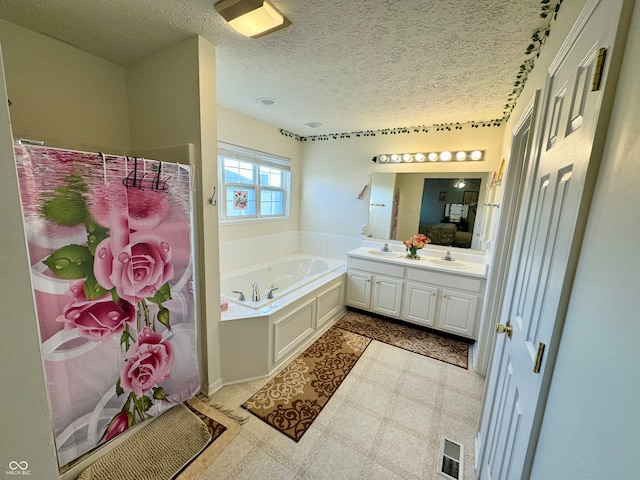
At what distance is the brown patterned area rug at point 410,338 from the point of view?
249cm

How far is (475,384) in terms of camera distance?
2.10 metres

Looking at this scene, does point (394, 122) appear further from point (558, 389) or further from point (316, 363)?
point (558, 389)

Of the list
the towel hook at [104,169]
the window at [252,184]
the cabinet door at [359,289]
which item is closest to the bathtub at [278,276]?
the cabinet door at [359,289]

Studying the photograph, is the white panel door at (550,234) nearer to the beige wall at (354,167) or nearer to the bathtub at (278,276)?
the bathtub at (278,276)

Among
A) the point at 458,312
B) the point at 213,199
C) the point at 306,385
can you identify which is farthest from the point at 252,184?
the point at 458,312

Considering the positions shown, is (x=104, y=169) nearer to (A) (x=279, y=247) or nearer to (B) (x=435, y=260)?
(A) (x=279, y=247)

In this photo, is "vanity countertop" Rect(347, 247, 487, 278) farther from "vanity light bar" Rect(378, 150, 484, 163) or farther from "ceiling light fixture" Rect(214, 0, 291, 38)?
"ceiling light fixture" Rect(214, 0, 291, 38)

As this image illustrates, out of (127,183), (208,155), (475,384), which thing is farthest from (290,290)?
(475,384)

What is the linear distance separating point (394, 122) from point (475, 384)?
275cm

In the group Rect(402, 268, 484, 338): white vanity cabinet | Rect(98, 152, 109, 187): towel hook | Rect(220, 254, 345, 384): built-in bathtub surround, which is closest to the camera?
Rect(98, 152, 109, 187): towel hook

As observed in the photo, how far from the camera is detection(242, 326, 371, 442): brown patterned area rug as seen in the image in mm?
1714

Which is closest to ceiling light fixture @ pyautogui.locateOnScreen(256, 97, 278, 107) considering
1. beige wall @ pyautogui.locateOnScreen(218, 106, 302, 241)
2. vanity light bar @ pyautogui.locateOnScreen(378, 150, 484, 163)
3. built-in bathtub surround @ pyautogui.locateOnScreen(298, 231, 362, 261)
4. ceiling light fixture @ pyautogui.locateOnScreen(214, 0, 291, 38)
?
beige wall @ pyautogui.locateOnScreen(218, 106, 302, 241)

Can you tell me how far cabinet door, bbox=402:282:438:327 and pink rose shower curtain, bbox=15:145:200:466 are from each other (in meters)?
2.23

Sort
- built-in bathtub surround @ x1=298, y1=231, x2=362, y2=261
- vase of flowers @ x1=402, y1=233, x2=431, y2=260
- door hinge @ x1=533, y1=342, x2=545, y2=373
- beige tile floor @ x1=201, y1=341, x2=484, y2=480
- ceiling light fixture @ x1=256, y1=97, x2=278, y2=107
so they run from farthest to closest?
built-in bathtub surround @ x1=298, y1=231, x2=362, y2=261, vase of flowers @ x1=402, y1=233, x2=431, y2=260, ceiling light fixture @ x1=256, y1=97, x2=278, y2=107, beige tile floor @ x1=201, y1=341, x2=484, y2=480, door hinge @ x1=533, y1=342, x2=545, y2=373
